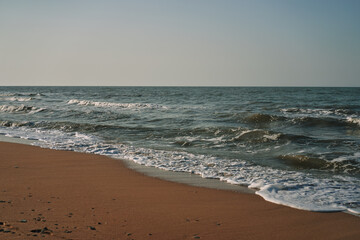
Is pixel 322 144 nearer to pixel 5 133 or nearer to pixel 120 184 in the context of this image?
pixel 120 184

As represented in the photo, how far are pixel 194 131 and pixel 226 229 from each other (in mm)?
9223

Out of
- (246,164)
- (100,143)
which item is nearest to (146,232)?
(246,164)

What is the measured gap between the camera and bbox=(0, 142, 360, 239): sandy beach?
3543mm

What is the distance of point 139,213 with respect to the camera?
4156 millimetres

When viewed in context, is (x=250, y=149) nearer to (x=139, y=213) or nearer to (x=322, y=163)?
(x=322, y=163)

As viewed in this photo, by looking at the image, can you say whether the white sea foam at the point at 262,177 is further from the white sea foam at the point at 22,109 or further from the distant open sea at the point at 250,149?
the white sea foam at the point at 22,109

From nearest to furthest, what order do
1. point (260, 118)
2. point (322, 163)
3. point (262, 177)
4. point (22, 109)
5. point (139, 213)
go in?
point (139, 213) → point (262, 177) → point (322, 163) → point (260, 118) → point (22, 109)

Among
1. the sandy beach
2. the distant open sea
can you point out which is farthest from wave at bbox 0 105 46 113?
the sandy beach

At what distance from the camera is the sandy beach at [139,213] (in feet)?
11.6

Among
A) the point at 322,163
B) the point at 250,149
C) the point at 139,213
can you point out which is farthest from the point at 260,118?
the point at 139,213

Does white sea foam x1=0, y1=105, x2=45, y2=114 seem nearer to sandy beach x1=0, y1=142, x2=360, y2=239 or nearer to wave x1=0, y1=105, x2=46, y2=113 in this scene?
wave x1=0, y1=105, x2=46, y2=113

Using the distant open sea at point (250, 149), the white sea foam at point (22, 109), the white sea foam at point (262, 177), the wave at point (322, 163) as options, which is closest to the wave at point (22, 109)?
the white sea foam at point (22, 109)

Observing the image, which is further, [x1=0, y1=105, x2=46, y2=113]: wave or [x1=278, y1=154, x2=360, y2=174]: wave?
[x1=0, y1=105, x2=46, y2=113]: wave

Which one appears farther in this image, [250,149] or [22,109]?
[22,109]
